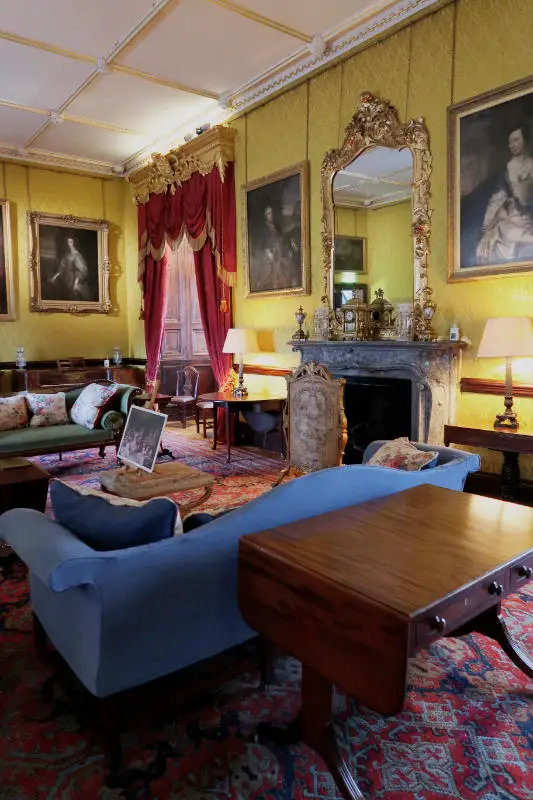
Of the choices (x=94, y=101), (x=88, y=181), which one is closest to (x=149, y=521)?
(x=94, y=101)

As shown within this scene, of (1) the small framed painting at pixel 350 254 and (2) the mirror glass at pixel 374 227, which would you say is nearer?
(2) the mirror glass at pixel 374 227

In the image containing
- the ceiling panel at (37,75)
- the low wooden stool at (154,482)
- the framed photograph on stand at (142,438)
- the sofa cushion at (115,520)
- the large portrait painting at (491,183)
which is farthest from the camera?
the ceiling panel at (37,75)

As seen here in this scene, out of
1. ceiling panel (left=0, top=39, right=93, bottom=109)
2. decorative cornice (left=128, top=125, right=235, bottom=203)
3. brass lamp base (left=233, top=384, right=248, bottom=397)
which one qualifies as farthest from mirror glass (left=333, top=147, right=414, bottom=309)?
ceiling panel (left=0, top=39, right=93, bottom=109)

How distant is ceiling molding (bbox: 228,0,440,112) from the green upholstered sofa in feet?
10.00

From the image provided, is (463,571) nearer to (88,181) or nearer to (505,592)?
(505,592)

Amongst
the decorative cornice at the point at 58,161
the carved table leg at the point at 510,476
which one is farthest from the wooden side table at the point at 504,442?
the decorative cornice at the point at 58,161

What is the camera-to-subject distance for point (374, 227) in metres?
4.47

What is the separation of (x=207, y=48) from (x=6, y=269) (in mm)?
4077

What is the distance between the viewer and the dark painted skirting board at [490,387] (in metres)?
3.63

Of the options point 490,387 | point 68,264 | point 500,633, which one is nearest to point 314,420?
point 490,387

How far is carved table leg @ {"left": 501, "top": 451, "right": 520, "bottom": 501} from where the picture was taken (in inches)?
140

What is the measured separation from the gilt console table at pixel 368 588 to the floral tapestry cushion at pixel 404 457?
0.57 meters

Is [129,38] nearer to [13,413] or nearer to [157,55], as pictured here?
[157,55]

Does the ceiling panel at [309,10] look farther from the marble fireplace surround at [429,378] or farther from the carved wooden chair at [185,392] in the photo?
the carved wooden chair at [185,392]
